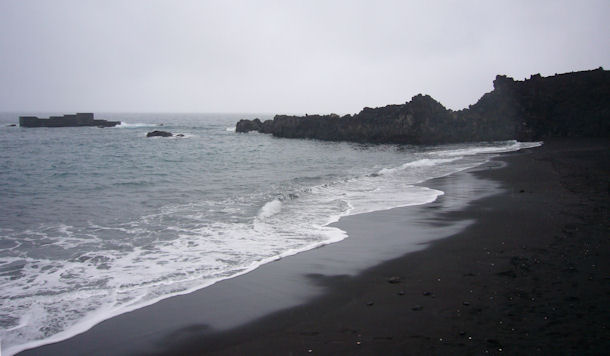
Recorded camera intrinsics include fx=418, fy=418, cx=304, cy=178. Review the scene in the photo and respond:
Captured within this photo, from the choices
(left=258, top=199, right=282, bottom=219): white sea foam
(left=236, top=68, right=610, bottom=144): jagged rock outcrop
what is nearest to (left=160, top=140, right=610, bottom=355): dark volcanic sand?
(left=258, top=199, right=282, bottom=219): white sea foam

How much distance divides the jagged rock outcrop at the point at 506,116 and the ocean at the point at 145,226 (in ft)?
90.1

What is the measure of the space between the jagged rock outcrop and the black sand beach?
4276 cm

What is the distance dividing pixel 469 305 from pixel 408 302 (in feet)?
3.06

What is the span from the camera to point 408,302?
684cm

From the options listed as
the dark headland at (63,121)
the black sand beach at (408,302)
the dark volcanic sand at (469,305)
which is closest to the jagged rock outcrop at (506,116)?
the black sand beach at (408,302)

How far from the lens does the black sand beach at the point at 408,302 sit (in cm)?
556

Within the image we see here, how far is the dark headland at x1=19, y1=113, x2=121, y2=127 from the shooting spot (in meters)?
85.6

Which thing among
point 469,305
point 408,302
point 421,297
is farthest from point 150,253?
point 469,305

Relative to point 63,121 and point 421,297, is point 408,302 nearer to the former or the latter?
point 421,297

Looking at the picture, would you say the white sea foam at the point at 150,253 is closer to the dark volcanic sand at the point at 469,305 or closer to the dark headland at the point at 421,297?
the dark headland at the point at 421,297

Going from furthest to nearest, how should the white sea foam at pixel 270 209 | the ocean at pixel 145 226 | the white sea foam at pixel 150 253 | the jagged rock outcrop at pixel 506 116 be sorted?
the jagged rock outcrop at pixel 506 116 < the white sea foam at pixel 270 209 < the ocean at pixel 145 226 < the white sea foam at pixel 150 253

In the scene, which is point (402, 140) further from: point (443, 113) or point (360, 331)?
point (360, 331)

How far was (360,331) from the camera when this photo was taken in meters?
5.94

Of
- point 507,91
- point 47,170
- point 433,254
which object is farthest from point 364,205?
point 507,91
